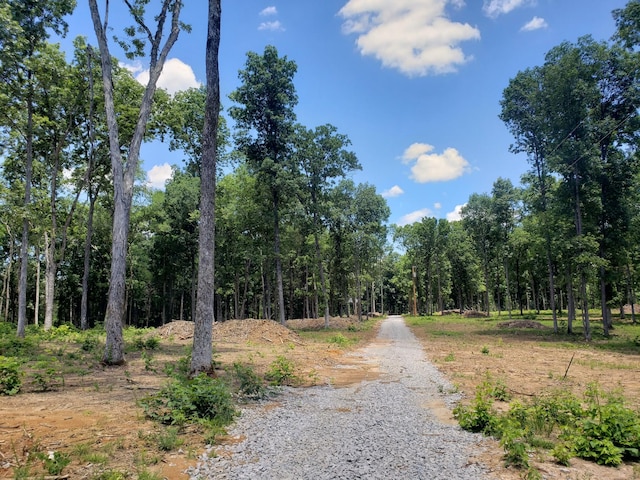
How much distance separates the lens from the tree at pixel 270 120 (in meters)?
27.4

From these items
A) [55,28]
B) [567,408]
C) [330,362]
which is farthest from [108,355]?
[55,28]

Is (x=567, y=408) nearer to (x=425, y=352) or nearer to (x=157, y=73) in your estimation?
(x=425, y=352)

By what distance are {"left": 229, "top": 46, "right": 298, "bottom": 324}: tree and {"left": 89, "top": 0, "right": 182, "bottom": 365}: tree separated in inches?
533

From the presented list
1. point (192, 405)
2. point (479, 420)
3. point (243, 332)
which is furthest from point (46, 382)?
point (243, 332)

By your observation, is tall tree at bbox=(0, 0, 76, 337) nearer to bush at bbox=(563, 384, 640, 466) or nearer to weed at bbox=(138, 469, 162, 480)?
weed at bbox=(138, 469, 162, 480)

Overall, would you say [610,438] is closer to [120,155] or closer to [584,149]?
[120,155]

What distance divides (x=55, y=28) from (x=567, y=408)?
76.7 ft

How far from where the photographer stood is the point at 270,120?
28.1m

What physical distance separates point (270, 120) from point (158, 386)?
896 inches

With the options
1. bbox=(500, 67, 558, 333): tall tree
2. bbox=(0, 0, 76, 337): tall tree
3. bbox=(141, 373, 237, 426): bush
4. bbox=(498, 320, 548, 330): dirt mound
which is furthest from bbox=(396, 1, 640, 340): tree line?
bbox=(0, 0, 76, 337): tall tree

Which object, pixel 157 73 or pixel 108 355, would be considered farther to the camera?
pixel 157 73

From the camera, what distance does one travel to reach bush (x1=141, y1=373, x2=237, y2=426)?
20.3 feet

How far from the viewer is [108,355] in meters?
11.7

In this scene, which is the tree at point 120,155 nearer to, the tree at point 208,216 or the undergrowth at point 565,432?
the tree at point 208,216
